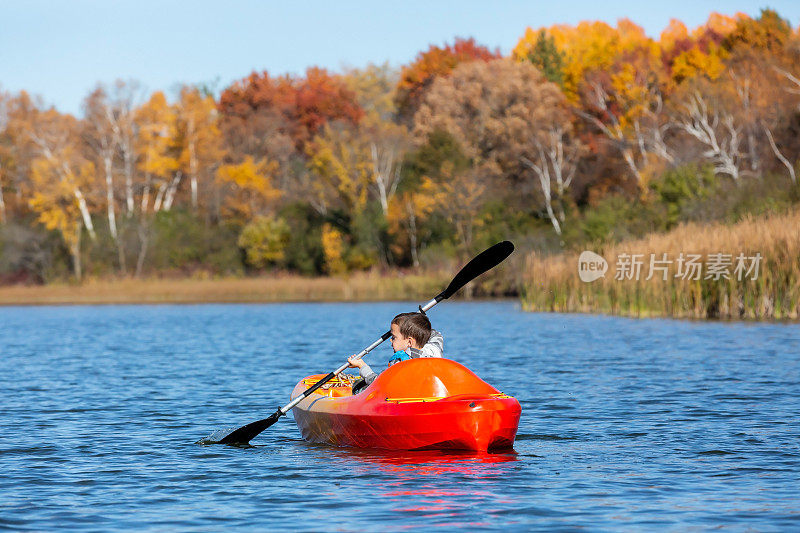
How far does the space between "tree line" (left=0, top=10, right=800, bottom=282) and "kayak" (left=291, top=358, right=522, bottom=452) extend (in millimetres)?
36446

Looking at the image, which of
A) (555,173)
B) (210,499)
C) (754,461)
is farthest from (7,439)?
(555,173)

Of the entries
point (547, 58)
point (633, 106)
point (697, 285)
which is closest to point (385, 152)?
point (547, 58)

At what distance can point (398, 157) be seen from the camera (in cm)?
5956

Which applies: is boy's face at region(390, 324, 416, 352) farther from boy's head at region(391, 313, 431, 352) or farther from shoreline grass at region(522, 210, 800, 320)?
shoreline grass at region(522, 210, 800, 320)

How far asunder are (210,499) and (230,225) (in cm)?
5509

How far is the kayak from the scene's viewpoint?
32.4 ft

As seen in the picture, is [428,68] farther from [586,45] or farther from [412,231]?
[412,231]

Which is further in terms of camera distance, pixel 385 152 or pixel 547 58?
pixel 547 58

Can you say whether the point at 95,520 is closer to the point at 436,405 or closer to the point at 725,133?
the point at 436,405

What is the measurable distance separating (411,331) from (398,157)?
1931 inches

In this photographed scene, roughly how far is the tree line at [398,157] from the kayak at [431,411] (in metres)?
36.4

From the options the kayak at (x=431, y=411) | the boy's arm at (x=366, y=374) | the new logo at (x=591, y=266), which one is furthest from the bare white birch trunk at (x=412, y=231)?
the kayak at (x=431, y=411)

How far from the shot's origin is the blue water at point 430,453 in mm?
8172

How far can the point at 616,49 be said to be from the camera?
64625mm
